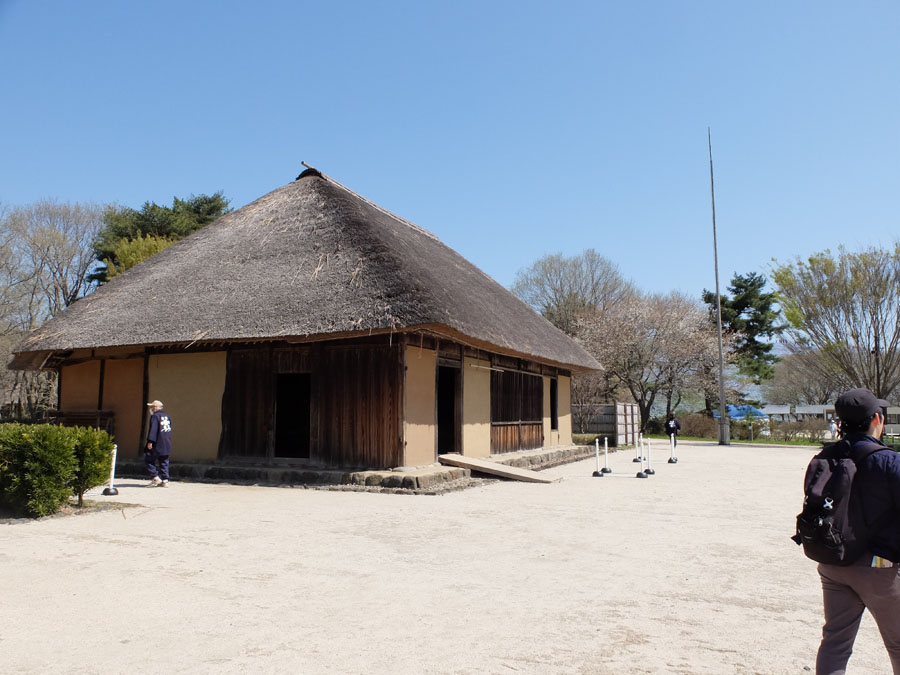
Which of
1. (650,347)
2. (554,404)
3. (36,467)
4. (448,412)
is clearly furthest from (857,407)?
(650,347)

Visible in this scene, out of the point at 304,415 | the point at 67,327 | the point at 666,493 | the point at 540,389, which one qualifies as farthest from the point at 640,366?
the point at 67,327

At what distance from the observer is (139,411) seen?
13.3 meters

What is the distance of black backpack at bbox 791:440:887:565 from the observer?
2658 millimetres

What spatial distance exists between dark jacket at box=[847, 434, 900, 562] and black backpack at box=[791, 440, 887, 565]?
0.03 metres

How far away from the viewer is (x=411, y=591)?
4730 mm

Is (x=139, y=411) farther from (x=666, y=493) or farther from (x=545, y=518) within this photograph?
(x=666, y=493)

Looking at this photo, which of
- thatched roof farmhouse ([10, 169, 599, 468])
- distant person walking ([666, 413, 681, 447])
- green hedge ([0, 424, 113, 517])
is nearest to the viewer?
green hedge ([0, 424, 113, 517])

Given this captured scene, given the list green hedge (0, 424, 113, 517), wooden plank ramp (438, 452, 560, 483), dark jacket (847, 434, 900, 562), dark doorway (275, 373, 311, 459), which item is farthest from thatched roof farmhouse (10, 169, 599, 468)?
dark jacket (847, 434, 900, 562)

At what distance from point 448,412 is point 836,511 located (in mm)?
12747

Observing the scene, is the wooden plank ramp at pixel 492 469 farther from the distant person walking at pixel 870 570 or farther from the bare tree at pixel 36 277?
the bare tree at pixel 36 277

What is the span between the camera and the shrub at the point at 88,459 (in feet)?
26.0

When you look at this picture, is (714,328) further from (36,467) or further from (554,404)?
(36,467)

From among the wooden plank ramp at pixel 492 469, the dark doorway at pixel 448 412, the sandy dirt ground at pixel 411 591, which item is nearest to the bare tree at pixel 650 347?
the dark doorway at pixel 448 412

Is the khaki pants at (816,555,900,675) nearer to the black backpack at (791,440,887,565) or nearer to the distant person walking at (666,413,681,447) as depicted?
the black backpack at (791,440,887,565)
